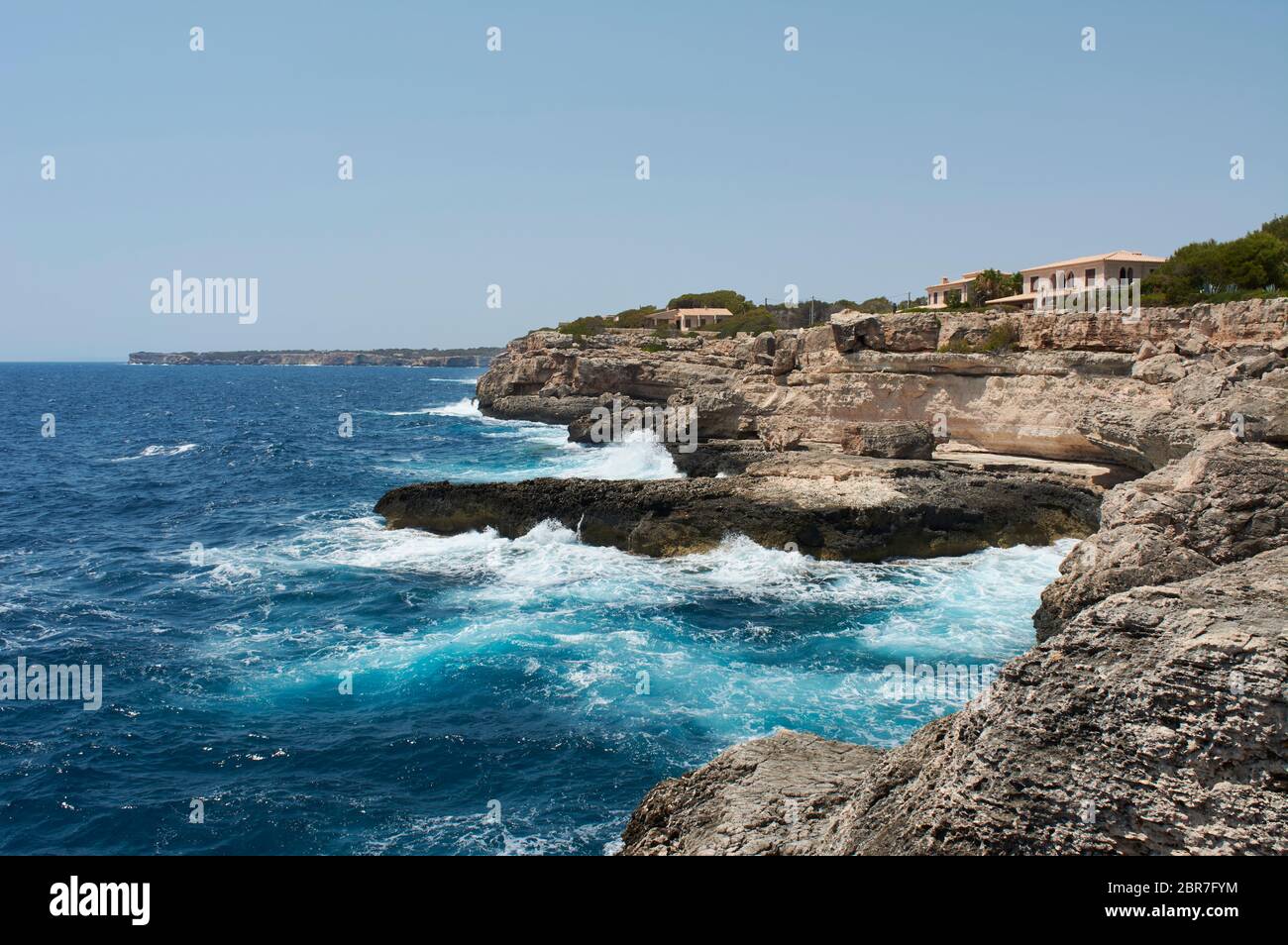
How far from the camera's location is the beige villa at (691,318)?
9493 cm

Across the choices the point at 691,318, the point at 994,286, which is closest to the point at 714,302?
the point at 691,318

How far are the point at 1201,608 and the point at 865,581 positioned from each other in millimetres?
18927

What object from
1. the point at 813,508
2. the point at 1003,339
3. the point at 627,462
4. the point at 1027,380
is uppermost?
the point at 1003,339

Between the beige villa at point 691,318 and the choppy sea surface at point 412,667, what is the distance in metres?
64.2

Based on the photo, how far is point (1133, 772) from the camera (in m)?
5.16

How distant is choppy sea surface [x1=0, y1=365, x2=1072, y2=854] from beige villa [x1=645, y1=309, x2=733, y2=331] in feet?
211

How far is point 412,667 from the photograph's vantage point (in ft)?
62.1

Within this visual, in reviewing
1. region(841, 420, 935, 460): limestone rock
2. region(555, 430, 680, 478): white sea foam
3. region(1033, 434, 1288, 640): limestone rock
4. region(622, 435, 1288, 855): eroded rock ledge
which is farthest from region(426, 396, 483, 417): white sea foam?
region(622, 435, 1288, 855): eroded rock ledge

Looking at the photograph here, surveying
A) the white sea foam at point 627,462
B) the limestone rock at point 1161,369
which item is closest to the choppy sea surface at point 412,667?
the limestone rock at point 1161,369

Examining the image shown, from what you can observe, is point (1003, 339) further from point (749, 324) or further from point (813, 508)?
A: point (749, 324)

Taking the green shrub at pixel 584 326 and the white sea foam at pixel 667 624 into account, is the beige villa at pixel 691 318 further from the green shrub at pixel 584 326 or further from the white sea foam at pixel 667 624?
the white sea foam at pixel 667 624

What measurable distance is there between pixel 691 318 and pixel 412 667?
8132cm

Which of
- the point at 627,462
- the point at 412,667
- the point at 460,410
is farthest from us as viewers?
the point at 460,410
